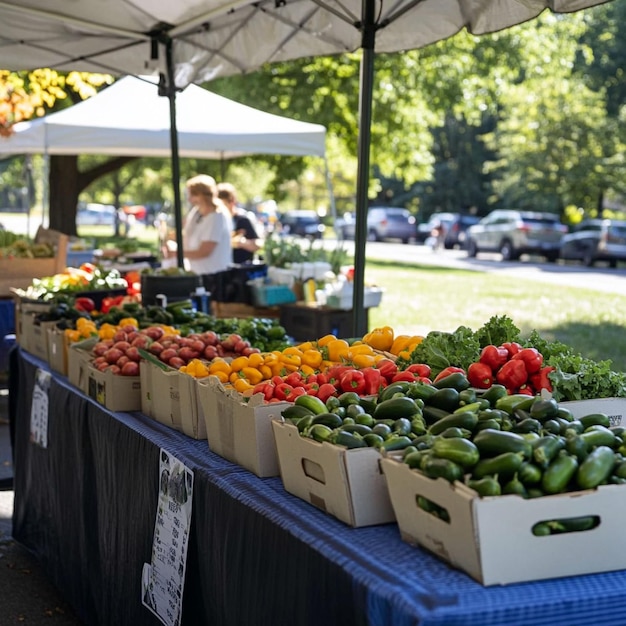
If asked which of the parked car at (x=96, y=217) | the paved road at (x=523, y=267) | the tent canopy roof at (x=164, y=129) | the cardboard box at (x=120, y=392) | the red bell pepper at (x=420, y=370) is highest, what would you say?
the tent canopy roof at (x=164, y=129)

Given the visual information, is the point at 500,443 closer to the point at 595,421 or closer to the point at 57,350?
the point at 595,421

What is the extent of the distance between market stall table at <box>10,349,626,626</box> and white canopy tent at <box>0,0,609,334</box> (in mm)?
1781

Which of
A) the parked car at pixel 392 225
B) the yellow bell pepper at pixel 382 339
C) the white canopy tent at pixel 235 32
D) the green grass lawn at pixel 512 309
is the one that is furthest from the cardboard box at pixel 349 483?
the parked car at pixel 392 225

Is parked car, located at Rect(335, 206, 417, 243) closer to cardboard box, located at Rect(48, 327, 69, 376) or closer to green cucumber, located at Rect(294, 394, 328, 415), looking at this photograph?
cardboard box, located at Rect(48, 327, 69, 376)

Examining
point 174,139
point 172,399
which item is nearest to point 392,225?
point 174,139

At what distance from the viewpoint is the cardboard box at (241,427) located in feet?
9.84

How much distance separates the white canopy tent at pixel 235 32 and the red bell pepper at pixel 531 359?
177cm

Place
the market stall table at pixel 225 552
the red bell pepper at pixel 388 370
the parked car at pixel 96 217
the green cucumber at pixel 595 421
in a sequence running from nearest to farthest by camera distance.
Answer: the market stall table at pixel 225 552 → the green cucumber at pixel 595 421 → the red bell pepper at pixel 388 370 → the parked car at pixel 96 217

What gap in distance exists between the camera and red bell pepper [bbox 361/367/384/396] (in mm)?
3254

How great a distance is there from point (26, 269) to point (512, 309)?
9760 mm

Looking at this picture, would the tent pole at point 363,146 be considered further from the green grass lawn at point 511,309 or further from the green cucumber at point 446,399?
the green grass lawn at point 511,309

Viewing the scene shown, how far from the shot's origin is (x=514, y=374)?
314 cm

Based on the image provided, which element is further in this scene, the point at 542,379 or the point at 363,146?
the point at 363,146

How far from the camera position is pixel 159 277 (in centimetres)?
683
